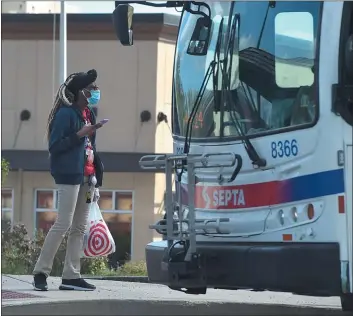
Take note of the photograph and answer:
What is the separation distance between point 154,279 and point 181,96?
1.67m

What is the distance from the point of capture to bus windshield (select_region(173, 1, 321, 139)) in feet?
22.0

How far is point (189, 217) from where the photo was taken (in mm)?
6910

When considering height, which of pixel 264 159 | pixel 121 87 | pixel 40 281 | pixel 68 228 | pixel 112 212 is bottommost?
pixel 40 281

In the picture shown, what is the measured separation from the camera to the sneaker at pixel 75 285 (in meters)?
8.28

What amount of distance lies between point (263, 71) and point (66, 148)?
200cm

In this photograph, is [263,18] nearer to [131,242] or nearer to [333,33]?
[333,33]

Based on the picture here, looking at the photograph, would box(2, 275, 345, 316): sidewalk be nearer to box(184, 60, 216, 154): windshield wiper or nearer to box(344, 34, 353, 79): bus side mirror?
box(184, 60, 216, 154): windshield wiper

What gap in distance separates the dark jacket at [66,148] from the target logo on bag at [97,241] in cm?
53

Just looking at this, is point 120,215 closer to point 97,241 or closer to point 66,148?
point 97,241

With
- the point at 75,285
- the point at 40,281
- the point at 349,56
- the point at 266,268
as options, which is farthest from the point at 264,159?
the point at 40,281

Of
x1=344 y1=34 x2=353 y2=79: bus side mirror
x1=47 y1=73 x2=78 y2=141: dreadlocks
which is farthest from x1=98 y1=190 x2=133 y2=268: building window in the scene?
x1=344 y1=34 x2=353 y2=79: bus side mirror

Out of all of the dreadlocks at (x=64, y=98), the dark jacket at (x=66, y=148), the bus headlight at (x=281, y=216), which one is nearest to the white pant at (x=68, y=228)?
the dark jacket at (x=66, y=148)

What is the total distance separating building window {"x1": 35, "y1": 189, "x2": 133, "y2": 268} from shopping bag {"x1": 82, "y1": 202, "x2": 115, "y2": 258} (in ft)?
52.0

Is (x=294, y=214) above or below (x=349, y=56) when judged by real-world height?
below
